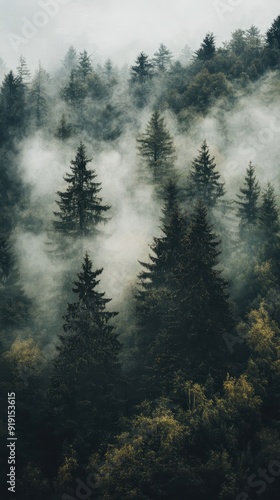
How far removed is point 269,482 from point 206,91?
6296cm

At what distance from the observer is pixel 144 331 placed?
2983 centimetres

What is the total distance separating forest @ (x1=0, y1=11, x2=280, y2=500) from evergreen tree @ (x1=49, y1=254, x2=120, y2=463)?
0.28ft

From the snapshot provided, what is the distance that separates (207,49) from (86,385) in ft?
266

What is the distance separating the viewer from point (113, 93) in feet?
271

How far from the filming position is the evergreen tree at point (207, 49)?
85875 mm

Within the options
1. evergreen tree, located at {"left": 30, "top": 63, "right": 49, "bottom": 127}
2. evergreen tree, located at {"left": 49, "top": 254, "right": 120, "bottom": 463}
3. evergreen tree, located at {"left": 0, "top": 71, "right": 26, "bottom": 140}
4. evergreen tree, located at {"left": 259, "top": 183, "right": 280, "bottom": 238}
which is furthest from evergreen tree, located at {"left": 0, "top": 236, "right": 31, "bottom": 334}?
evergreen tree, located at {"left": 30, "top": 63, "right": 49, "bottom": 127}

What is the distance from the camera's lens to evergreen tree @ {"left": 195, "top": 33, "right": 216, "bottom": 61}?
282 feet

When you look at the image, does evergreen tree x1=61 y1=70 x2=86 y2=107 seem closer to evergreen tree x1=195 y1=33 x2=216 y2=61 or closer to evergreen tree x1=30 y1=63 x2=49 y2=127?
evergreen tree x1=30 y1=63 x2=49 y2=127

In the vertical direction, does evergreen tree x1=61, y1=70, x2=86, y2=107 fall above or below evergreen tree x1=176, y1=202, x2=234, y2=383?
above

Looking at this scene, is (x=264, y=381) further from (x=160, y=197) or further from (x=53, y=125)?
(x=53, y=125)

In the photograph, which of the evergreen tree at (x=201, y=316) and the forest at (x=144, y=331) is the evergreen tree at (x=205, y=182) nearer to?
the forest at (x=144, y=331)

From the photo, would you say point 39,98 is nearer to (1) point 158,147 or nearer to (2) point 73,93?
(2) point 73,93

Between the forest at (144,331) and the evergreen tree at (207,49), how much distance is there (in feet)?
105

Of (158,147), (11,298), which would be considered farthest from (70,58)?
(11,298)
